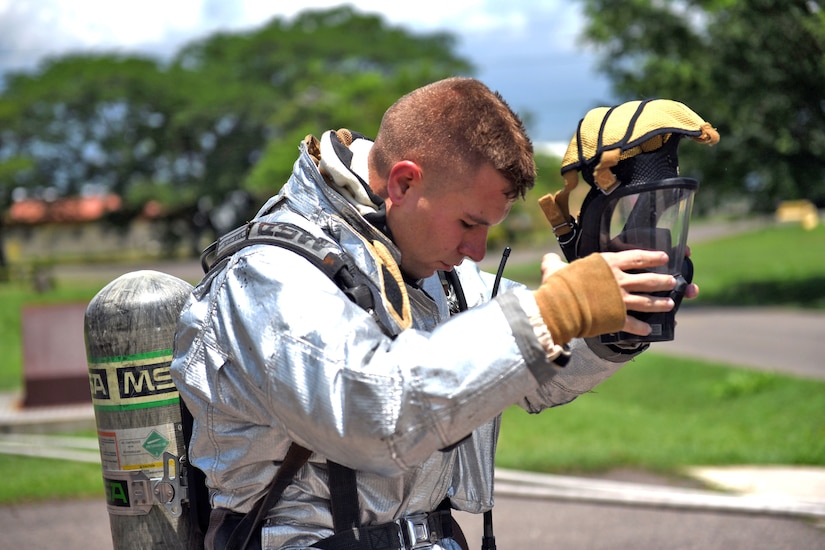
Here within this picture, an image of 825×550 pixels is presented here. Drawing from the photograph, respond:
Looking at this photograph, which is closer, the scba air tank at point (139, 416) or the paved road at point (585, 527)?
the scba air tank at point (139, 416)

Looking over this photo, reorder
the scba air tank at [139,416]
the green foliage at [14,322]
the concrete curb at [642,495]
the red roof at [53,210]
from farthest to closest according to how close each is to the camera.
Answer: the red roof at [53,210] → the green foliage at [14,322] → the concrete curb at [642,495] → the scba air tank at [139,416]

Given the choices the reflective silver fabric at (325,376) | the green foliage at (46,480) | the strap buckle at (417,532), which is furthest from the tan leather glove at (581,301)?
the green foliage at (46,480)

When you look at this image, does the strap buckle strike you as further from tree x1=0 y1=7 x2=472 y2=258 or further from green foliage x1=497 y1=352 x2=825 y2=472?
tree x1=0 y1=7 x2=472 y2=258

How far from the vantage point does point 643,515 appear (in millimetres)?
5625

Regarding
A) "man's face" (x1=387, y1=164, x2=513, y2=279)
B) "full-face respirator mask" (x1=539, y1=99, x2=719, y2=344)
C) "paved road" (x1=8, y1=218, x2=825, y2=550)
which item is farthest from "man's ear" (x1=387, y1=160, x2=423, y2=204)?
"paved road" (x1=8, y1=218, x2=825, y2=550)

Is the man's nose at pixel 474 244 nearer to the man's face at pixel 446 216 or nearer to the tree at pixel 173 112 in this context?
the man's face at pixel 446 216

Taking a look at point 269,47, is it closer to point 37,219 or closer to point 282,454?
point 37,219

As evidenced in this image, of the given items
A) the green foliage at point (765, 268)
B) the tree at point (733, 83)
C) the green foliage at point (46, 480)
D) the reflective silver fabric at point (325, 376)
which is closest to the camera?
the reflective silver fabric at point (325, 376)

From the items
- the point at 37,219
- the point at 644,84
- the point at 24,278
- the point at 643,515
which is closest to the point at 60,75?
the point at 37,219

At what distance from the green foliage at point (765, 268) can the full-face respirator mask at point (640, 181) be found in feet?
53.6

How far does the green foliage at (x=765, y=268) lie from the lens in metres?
19.6

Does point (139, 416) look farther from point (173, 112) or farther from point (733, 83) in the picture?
Result: point (173, 112)

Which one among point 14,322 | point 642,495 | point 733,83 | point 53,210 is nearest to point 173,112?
point 53,210

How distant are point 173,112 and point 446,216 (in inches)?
1844
